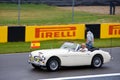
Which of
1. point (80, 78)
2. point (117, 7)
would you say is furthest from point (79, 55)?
point (117, 7)

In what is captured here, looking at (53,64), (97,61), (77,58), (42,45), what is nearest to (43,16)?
(42,45)

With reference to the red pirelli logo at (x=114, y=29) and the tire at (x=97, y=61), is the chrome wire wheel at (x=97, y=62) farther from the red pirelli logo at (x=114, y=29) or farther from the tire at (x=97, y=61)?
the red pirelli logo at (x=114, y=29)

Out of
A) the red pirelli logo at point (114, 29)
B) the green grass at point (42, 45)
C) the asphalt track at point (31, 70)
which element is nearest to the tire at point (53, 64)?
the asphalt track at point (31, 70)

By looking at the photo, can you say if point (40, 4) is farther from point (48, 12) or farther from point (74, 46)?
point (74, 46)

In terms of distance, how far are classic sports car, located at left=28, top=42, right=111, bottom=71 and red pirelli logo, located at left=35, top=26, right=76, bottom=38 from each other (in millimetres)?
7176

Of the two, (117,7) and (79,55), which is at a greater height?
(117,7)

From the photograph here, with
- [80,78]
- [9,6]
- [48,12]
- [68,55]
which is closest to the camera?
[80,78]

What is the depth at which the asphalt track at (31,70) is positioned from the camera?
673 inches

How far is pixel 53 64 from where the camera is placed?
1817cm

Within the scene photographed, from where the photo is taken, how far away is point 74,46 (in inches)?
752

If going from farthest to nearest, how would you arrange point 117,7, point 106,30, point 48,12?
point 117,7
point 48,12
point 106,30

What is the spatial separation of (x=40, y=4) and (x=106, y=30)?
11414mm

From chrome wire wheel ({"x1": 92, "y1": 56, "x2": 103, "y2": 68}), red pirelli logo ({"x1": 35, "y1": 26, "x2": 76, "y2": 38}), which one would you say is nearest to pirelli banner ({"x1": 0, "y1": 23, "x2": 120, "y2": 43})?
red pirelli logo ({"x1": 35, "y1": 26, "x2": 76, "y2": 38})

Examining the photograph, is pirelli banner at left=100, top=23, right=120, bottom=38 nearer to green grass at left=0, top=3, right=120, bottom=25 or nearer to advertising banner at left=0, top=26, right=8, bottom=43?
advertising banner at left=0, top=26, right=8, bottom=43
